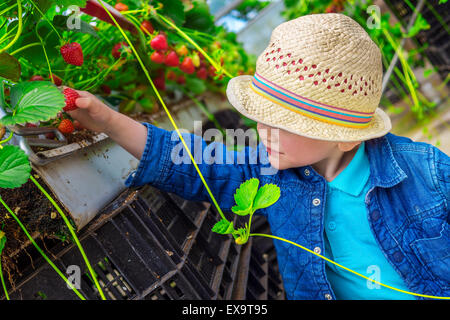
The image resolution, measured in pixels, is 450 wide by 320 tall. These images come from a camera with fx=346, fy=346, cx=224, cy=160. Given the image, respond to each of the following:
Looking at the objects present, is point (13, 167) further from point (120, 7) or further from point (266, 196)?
point (120, 7)

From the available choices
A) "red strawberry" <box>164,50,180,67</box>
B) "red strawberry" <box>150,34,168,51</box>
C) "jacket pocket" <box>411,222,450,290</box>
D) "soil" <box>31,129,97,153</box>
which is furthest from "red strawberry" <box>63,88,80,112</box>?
"jacket pocket" <box>411,222,450,290</box>

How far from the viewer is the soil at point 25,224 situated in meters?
0.65

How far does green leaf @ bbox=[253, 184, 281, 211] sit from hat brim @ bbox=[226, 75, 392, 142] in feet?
0.48

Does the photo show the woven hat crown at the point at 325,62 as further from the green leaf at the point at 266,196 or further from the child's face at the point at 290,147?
the green leaf at the point at 266,196

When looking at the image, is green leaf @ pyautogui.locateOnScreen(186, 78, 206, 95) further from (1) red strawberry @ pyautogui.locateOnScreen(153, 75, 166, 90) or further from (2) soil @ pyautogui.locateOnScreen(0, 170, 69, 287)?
(2) soil @ pyautogui.locateOnScreen(0, 170, 69, 287)

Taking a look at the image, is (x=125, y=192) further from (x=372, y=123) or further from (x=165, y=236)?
(x=372, y=123)

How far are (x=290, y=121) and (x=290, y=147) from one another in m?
0.10

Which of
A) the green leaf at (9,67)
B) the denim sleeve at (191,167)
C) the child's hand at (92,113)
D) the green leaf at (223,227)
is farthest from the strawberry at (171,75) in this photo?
the green leaf at (223,227)

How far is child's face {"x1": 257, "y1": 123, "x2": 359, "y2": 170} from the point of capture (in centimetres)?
80

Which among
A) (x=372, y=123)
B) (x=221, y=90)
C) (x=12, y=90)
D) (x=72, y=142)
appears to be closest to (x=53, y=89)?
(x=12, y=90)

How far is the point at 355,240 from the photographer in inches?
36.0

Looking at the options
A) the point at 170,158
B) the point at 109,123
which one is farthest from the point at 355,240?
the point at 109,123

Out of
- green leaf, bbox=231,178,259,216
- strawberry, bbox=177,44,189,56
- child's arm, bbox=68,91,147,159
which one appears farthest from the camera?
strawberry, bbox=177,44,189,56

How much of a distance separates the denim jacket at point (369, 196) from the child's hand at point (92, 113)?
0.39ft
